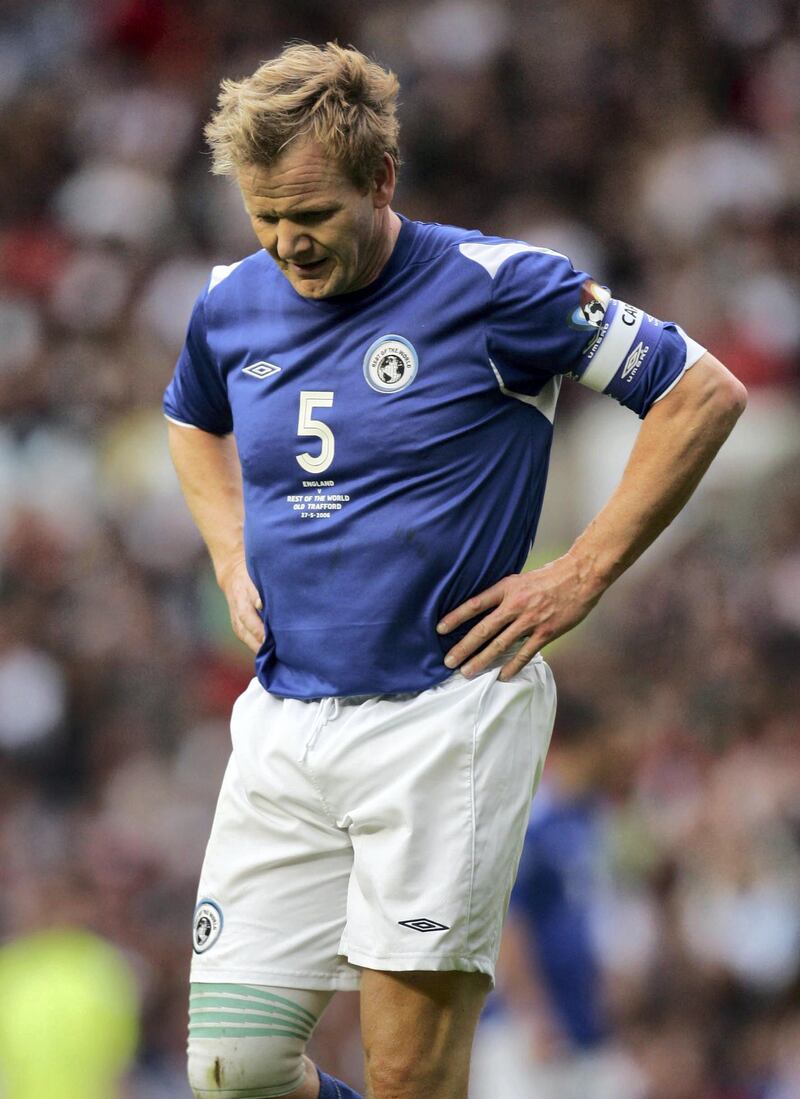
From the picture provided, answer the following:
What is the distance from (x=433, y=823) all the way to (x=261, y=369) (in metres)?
0.97

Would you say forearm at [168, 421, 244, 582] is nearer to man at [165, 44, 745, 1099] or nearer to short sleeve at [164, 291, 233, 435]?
short sleeve at [164, 291, 233, 435]

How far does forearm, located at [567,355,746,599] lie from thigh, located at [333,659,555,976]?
1.11 feet

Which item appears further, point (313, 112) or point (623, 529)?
point (623, 529)

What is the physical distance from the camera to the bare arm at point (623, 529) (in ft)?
11.5

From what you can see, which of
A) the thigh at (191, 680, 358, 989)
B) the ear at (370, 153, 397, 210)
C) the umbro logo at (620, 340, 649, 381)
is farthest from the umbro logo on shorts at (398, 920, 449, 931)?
the ear at (370, 153, 397, 210)

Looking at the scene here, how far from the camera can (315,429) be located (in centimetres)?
352

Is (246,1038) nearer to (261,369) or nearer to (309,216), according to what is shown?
(261,369)

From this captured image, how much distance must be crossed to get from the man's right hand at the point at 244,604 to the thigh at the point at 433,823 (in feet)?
1.39

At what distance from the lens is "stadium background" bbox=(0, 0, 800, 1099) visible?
7617 millimetres

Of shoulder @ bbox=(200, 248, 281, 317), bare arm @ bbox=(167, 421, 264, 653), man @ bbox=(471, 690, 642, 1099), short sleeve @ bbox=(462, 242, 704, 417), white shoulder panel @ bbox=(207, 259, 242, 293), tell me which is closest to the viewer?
short sleeve @ bbox=(462, 242, 704, 417)

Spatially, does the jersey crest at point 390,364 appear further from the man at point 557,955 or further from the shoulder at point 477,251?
the man at point 557,955

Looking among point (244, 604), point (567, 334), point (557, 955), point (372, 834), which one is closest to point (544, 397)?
point (567, 334)

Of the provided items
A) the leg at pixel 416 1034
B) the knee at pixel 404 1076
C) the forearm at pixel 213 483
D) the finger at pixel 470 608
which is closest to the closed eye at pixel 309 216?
the finger at pixel 470 608

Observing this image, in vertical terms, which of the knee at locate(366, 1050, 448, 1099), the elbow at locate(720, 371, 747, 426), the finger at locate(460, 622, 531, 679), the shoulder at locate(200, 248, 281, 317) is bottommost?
the knee at locate(366, 1050, 448, 1099)
